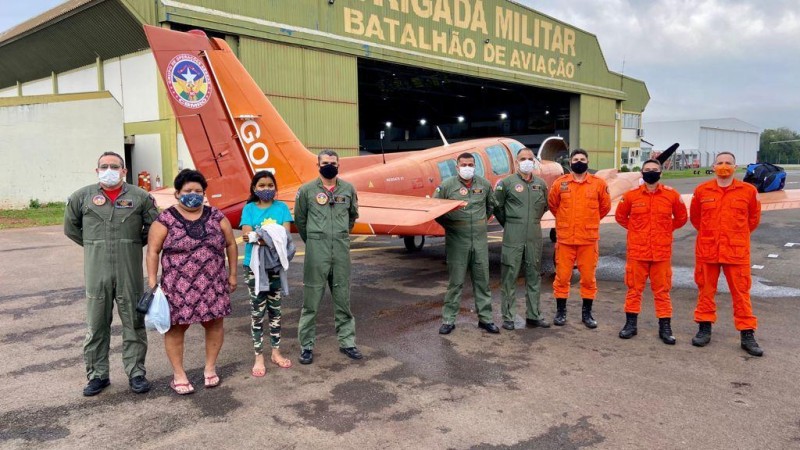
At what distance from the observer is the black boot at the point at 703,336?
5465 mm

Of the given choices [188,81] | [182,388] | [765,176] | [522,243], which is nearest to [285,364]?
[182,388]

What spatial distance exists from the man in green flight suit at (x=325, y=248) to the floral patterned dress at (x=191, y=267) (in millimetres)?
1000

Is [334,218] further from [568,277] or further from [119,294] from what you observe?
[568,277]

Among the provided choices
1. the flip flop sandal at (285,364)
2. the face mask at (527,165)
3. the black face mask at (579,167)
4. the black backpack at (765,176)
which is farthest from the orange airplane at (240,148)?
the flip flop sandal at (285,364)

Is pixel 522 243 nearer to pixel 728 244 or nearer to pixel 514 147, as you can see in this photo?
pixel 728 244

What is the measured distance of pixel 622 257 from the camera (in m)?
11.2

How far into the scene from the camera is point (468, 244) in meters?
6.02

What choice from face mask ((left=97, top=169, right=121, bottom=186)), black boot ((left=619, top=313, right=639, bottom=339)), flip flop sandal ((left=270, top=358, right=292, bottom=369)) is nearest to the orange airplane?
flip flop sandal ((left=270, top=358, right=292, bottom=369))

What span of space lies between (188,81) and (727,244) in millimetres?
6847

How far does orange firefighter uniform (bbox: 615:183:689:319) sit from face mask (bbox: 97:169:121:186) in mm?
5428

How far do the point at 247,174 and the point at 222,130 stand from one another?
71 cm

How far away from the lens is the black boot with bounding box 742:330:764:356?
5160 millimetres

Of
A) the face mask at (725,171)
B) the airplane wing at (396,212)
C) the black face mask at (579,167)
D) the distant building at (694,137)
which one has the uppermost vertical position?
the distant building at (694,137)

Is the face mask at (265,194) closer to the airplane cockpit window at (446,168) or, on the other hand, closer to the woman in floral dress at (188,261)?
the woman in floral dress at (188,261)
